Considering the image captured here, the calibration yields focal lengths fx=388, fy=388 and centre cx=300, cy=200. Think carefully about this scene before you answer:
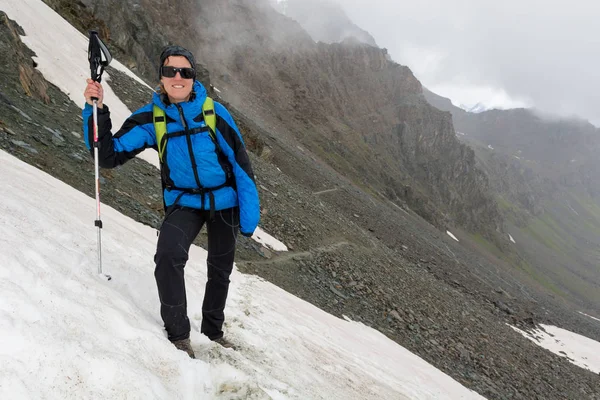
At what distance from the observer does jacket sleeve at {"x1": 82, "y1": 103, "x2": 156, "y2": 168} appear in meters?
4.62

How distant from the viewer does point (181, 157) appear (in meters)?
4.64

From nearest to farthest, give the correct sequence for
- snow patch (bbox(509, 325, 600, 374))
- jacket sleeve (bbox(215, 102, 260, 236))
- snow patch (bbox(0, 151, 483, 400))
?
snow patch (bbox(0, 151, 483, 400)), jacket sleeve (bbox(215, 102, 260, 236)), snow patch (bbox(509, 325, 600, 374))

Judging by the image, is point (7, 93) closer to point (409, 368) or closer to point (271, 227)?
point (271, 227)

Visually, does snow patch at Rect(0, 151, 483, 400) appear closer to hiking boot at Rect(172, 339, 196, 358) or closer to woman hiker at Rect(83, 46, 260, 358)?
hiking boot at Rect(172, 339, 196, 358)

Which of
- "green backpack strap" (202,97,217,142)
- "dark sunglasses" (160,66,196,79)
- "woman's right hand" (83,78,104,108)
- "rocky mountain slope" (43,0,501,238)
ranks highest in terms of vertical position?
"rocky mountain slope" (43,0,501,238)

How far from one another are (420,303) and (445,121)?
11703cm

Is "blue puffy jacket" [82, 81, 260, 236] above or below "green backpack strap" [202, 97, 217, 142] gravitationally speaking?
below

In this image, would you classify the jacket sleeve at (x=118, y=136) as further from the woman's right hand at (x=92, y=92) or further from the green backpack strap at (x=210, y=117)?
the green backpack strap at (x=210, y=117)

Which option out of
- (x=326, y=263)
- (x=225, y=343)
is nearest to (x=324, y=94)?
(x=326, y=263)

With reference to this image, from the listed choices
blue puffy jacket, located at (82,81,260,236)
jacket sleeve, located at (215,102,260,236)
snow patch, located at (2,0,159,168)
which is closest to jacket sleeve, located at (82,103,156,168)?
blue puffy jacket, located at (82,81,260,236)

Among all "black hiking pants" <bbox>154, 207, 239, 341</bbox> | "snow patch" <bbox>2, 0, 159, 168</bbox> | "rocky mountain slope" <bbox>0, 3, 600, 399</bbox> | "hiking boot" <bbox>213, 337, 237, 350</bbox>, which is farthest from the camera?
"snow patch" <bbox>2, 0, 159, 168</bbox>

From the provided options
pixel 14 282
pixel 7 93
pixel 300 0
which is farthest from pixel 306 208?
pixel 300 0

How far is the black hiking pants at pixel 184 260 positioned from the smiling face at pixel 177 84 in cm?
136

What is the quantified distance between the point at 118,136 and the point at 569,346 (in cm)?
4525
